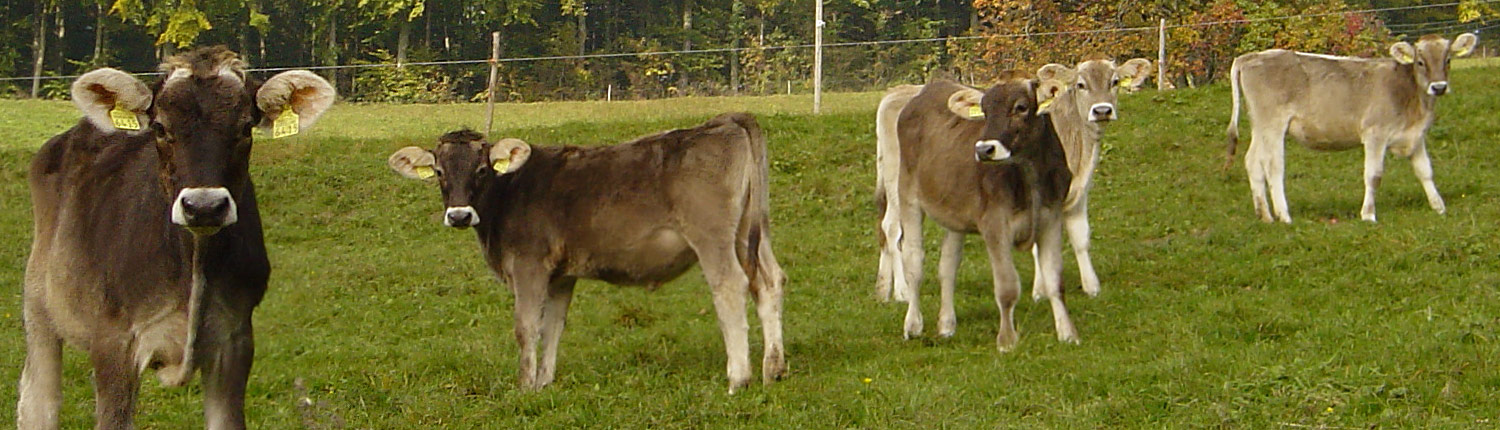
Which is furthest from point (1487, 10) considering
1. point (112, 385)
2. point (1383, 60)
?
point (112, 385)

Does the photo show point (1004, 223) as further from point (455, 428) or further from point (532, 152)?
point (455, 428)

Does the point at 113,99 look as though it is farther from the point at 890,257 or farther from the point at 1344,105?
the point at 1344,105

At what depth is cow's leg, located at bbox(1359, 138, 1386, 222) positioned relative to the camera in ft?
47.2

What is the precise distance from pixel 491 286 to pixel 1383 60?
372 inches

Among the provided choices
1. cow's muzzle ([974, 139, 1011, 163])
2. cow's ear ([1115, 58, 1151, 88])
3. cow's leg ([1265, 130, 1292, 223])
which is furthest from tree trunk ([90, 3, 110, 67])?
cow's muzzle ([974, 139, 1011, 163])

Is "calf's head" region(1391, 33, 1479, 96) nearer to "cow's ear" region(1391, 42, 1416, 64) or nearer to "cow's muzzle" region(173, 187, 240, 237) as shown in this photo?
"cow's ear" region(1391, 42, 1416, 64)

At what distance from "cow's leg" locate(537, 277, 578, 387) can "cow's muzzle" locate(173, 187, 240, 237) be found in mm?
Answer: 4006

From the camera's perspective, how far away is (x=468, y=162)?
9.44m

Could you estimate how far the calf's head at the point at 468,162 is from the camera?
932 centimetres

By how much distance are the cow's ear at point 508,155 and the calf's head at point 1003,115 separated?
2.85 m

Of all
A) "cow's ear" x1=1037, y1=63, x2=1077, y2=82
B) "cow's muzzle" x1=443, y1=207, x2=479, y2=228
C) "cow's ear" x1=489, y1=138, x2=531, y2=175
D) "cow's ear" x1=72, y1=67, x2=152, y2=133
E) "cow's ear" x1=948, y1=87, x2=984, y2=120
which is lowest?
"cow's muzzle" x1=443, y1=207, x2=479, y2=228

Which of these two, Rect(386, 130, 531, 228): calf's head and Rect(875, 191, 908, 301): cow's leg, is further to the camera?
Rect(875, 191, 908, 301): cow's leg

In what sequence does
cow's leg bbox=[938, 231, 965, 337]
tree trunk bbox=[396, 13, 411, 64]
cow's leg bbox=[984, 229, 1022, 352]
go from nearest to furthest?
1. cow's leg bbox=[984, 229, 1022, 352]
2. cow's leg bbox=[938, 231, 965, 337]
3. tree trunk bbox=[396, 13, 411, 64]

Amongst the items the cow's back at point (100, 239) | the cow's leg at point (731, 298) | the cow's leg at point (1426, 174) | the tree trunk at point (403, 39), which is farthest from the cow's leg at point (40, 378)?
the tree trunk at point (403, 39)
